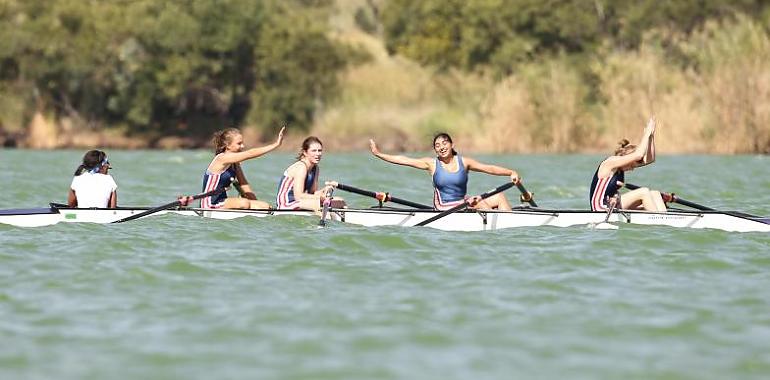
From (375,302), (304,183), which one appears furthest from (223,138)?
(375,302)

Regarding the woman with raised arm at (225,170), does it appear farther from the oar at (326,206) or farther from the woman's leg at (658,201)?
the woman's leg at (658,201)

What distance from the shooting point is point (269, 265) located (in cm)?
1201

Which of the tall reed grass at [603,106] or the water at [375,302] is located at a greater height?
the tall reed grass at [603,106]

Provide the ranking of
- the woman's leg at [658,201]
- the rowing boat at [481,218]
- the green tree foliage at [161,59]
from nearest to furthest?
the rowing boat at [481,218] < the woman's leg at [658,201] < the green tree foliage at [161,59]

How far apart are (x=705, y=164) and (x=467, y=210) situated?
1917 cm

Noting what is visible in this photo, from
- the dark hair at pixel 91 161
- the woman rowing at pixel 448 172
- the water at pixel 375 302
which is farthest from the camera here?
the woman rowing at pixel 448 172

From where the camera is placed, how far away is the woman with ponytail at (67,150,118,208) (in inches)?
613

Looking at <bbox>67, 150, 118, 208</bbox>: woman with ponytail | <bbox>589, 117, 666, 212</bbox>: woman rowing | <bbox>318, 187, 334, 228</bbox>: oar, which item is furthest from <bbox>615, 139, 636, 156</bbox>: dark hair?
<bbox>67, 150, 118, 208</bbox>: woman with ponytail

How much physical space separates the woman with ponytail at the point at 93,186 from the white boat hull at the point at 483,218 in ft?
0.75

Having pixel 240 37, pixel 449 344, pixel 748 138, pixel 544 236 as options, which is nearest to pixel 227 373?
pixel 449 344

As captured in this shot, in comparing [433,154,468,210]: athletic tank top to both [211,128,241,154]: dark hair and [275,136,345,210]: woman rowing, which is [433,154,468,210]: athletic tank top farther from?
[211,128,241,154]: dark hair

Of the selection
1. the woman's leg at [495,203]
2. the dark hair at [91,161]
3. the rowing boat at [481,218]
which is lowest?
the rowing boat at [481,218]

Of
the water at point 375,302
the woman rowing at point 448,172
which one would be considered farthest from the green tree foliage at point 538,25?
the water at point 375,302

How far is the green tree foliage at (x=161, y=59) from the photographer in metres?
55.7
